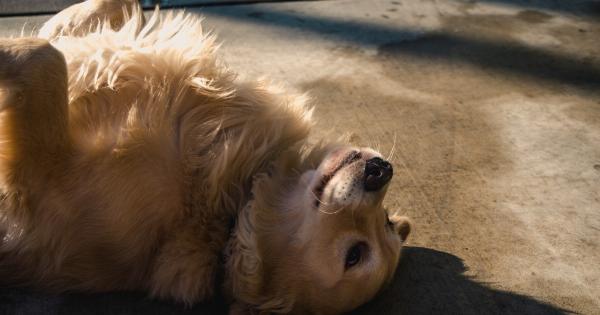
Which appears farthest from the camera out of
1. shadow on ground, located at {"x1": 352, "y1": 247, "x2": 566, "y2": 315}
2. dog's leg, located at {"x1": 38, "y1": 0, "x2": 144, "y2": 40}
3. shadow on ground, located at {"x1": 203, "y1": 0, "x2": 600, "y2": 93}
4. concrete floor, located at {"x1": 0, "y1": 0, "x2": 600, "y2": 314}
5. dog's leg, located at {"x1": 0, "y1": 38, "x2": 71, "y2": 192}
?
shadow on ground, located at {"x1": 203, "y1": 0, "x2": 600, "y2": 93}

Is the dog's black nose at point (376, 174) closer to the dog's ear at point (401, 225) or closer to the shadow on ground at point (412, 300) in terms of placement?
the dog's ear at point (401, 225)

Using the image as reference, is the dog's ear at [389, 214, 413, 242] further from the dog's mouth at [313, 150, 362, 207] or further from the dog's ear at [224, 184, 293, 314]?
the dog's ear at [224, 184, 293, 314]

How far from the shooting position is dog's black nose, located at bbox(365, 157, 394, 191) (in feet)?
8.55

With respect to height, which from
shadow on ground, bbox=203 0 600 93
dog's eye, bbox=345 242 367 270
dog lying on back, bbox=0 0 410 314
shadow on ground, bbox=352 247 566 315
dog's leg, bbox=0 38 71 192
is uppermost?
dog's leg, bbox=0 38 71 192

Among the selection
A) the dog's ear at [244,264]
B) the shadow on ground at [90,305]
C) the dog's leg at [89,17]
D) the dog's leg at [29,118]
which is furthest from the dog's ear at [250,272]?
the dog's leg at [89,17]

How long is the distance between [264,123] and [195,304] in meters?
0.81

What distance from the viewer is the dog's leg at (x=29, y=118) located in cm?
246

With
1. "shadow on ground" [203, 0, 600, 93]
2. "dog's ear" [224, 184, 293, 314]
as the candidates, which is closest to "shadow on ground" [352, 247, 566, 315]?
"dog's ear" [224, 184, 293, 314]

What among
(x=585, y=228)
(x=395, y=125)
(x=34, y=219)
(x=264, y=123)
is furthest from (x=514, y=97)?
(x=34, y=219)

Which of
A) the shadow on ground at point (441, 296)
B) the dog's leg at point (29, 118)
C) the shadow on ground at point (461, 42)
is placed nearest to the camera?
the dog's leg at point (29, 118)

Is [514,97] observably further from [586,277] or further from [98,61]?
[98,61]

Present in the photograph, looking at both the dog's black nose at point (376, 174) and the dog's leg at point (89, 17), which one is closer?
the dog's black nose at point (376, 174)

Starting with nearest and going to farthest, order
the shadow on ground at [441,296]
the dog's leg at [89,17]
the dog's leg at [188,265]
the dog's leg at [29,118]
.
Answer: the dog's leg at [29,118] → the dog's leg at [188,265] → the shadow on ground at [441,296] → the dog's leg at [89,17]

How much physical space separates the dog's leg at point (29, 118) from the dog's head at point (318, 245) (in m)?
0.76
